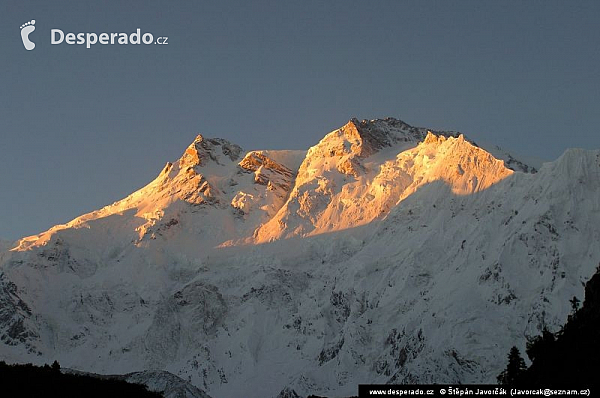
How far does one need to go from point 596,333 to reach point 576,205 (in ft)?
327

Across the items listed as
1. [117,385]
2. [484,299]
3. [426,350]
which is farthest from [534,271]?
[117,385]

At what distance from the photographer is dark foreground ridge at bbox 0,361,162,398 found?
301 ft

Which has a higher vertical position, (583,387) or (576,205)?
(576,205)

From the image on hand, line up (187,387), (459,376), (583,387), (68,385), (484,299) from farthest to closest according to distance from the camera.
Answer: (484,299) < (459,376) < (187,387) < (68,385) < (583,387)

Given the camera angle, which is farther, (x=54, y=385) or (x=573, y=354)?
(x=573, y=354)

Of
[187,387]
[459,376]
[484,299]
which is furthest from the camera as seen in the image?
[484,299]

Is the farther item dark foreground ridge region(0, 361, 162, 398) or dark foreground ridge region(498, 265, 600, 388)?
dark foreground ridge region(498, 265, 600, 388)

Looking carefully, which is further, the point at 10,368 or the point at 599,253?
the point at 599,253

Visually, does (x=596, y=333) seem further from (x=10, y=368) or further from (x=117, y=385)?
(x=10, y=368)

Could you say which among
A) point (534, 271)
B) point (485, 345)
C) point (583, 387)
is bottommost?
point (583, 387)

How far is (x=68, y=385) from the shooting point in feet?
317

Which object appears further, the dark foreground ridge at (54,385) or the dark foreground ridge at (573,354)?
the dark foreground ridge at (573,354)

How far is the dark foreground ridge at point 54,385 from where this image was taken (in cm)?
9181

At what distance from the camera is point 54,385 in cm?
9500
